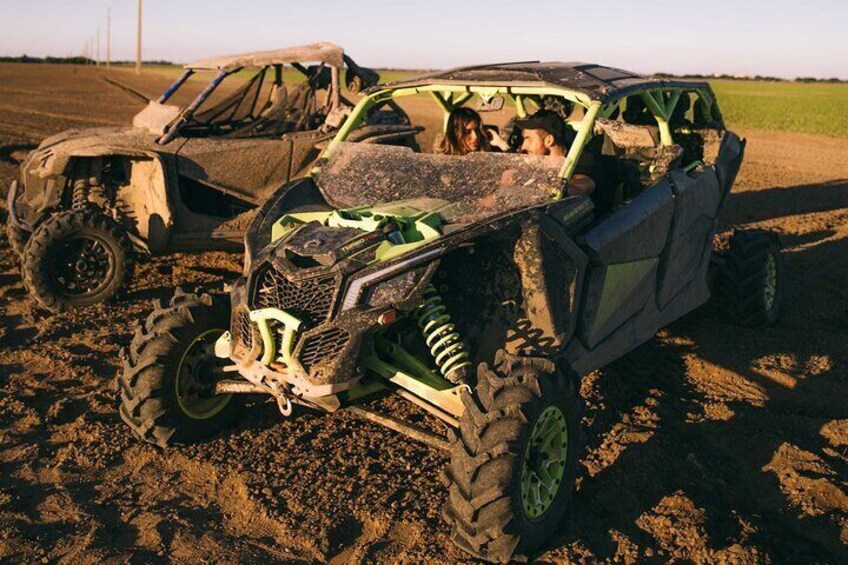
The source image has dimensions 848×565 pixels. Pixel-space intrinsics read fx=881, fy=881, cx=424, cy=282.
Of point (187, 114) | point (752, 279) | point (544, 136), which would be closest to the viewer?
point (544, 136)

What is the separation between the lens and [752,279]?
6789 millimetres

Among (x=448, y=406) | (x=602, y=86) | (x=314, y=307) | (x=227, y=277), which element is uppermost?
(x=602, y=86)

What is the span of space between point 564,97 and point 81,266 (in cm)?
427

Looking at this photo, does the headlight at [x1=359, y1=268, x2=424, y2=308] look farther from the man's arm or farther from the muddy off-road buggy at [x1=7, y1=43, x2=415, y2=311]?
the muddy off-road buggy at [x1=7, y1=43, x2=415, y2=311]

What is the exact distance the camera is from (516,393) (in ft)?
12.1

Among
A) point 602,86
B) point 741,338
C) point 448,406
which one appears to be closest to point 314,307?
point 448,406

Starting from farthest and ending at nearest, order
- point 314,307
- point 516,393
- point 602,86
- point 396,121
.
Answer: point 396,121 → point 602,86 → point 314,307 → point 516,393

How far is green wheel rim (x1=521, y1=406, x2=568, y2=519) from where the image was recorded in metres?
3.78

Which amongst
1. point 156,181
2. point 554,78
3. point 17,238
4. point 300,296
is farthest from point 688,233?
point 17,238

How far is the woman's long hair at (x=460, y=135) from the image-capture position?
19.4 ft

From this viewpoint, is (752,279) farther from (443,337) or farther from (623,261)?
(443,337)

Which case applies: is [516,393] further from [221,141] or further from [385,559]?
[221,141]

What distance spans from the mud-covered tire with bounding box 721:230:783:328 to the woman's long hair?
2323 mm

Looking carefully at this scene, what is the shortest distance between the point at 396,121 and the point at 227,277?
244 centimetres
